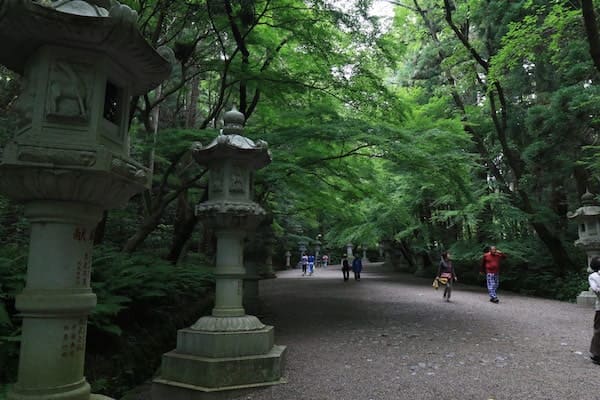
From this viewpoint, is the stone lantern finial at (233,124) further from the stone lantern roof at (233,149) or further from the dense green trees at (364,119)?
the dense green trees at (364,119)

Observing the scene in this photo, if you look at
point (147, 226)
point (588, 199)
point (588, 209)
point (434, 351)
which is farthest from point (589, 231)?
point (147, 226)

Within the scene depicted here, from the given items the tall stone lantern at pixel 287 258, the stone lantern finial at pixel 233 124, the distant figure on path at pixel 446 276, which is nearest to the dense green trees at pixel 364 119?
the stone lantern finial at pixel 233 124

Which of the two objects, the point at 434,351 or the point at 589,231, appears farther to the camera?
the point at 589,231

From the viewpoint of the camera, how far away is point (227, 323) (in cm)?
541

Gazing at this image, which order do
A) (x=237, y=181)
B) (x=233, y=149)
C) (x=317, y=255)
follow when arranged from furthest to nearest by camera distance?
(x=317, y=255) < (x=237, y=181) < (x=233, y=149)

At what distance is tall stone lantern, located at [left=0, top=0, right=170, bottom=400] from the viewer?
2.61 metres

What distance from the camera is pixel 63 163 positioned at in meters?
2.61

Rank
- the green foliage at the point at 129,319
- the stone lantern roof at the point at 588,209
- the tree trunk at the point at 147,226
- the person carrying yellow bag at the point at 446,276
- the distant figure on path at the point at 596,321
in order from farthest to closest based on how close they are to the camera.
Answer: the person carrying yellow bag at the point at 446,276 → the stone lantern roof at the point at 588,209 → the tree trunk at the point at 147,226 → the distant figure on path at the point at 596,321 → the green foliage at the point at 129,319

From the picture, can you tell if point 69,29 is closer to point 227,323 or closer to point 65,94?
point 65,94

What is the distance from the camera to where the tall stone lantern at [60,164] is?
2.61 metres

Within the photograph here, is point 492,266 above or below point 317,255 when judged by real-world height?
above

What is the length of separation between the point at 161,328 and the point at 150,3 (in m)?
6.59

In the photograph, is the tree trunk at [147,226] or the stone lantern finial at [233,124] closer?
the stone lantern finial at [233,124]

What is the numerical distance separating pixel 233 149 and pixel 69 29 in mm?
3120
